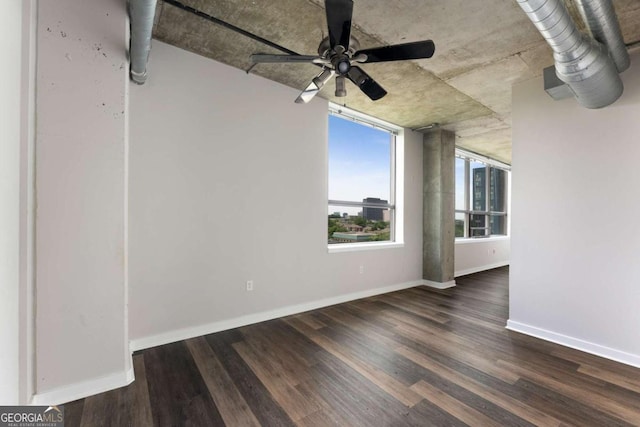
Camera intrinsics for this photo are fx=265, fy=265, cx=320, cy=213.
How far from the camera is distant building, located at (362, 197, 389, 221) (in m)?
4.45

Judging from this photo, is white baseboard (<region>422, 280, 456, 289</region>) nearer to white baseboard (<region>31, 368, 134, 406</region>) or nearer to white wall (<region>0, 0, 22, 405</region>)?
white baseboard (<region>31, 368, 134, 406</region>)

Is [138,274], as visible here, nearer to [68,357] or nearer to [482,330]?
[68,357]

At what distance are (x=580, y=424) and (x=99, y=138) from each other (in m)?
3.57

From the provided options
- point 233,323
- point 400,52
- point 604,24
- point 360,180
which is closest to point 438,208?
point 360,180

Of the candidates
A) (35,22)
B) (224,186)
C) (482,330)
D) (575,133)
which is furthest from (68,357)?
(575,133)

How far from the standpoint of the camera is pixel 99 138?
71.9 inches

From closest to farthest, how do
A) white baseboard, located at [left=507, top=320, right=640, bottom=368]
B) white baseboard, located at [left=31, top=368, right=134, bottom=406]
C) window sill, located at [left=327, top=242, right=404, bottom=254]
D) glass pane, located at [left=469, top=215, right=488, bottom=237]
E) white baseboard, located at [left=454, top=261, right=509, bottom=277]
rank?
white baseboard, located at [left=31, top=368, right=134, bottom=406] → white baseboard, located at [left=507, top=320, right=640, bottom=368] → window sill, located at [left=327, top=242, right=404, bottom=254] → white baseboard, located at [left=454, top=261, right=509, bottom=277] → glass pane, located at [left=469, top=215, right=488, bottom=237]

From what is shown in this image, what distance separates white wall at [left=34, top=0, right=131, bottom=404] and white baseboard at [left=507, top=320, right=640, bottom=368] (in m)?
3.75

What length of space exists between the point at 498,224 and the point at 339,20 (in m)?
7.81

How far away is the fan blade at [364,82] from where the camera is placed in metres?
2.01

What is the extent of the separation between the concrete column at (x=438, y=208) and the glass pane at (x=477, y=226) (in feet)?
6.49

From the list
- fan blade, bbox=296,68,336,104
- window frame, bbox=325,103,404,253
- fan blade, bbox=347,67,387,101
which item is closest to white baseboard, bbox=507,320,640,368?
window frame, bbox=325,103,404,253

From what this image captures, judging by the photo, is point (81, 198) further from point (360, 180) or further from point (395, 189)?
point (395, 189)

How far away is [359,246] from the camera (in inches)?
162
